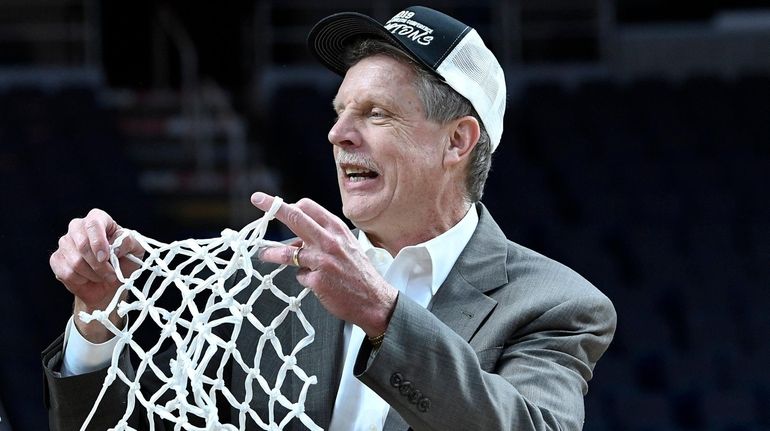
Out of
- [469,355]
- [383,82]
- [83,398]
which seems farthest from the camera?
[383,82]

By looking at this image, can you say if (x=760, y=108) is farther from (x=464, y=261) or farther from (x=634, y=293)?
(x=464, y=261)

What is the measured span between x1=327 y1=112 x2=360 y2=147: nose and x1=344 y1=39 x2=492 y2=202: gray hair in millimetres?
124

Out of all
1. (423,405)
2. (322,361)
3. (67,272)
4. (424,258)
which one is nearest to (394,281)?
(424,258)

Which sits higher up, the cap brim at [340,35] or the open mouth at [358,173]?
the cap brim at [340,35]

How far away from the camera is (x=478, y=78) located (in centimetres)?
220

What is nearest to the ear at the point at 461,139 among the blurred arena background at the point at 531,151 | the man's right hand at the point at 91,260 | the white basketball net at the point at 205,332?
the white basketball net at the point at 205,332

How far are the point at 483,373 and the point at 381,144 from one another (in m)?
0.47

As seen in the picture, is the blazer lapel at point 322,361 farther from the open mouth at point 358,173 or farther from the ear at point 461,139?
the ear at point 461,139

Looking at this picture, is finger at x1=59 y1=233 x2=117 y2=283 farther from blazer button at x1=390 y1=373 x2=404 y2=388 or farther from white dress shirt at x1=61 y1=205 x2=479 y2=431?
blazer button at x1=390 y1=373 x2=404 y2=388

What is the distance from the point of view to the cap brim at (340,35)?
212 centimetres

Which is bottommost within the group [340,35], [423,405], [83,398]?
[83,398]

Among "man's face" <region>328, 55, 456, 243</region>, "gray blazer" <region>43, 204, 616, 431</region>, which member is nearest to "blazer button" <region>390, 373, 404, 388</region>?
"gray blazer" <region>43, 204, 616, 431</region>

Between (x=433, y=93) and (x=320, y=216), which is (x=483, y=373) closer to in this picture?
(x=320, y=216)

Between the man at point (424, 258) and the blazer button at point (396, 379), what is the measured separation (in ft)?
0.22
